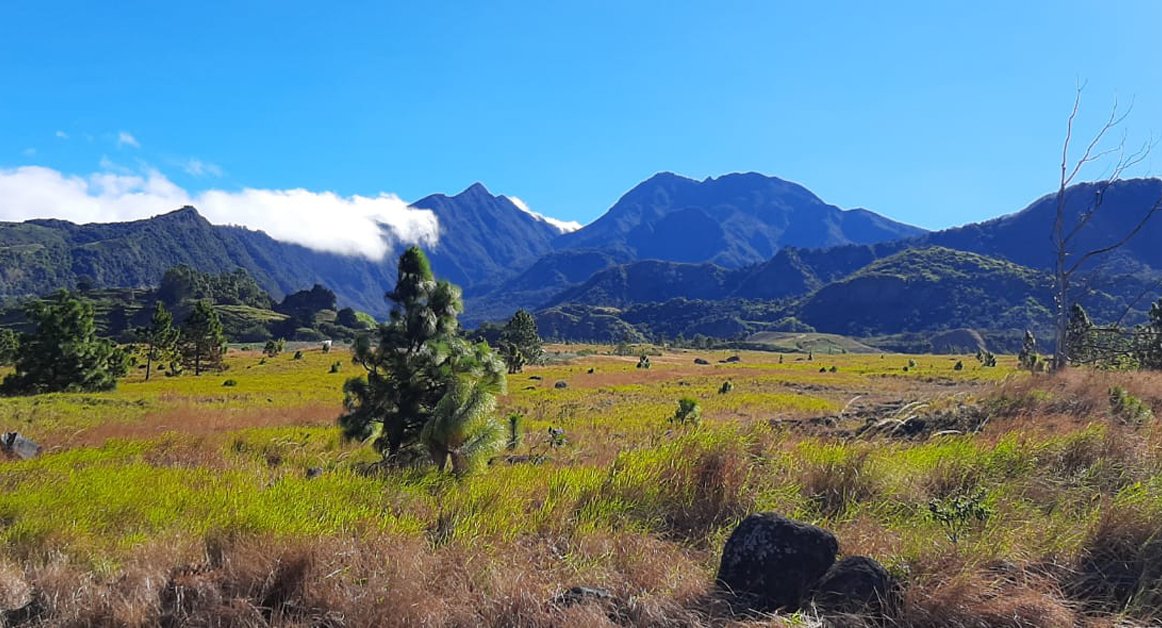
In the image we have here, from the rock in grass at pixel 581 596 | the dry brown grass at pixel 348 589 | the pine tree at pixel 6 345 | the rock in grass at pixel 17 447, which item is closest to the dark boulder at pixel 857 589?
the dry brown grass at pixel 348 589

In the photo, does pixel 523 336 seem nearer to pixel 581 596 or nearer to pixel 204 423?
pixel 204 423

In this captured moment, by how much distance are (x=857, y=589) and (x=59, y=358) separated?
2177 inches

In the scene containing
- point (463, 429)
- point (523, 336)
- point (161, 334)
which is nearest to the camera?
point (463, 429)

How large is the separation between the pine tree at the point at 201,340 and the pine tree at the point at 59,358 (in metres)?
19.5

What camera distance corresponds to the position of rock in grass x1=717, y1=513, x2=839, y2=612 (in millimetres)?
4195

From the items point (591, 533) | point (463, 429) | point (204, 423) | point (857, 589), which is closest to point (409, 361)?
point (463, 429)

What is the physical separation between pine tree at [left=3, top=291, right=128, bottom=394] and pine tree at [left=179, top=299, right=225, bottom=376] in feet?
64.0

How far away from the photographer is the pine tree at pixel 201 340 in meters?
67.1

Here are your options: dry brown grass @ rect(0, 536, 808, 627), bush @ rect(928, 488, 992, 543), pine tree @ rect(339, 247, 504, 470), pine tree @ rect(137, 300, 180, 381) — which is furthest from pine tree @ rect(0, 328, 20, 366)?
bush @ rect(928, 488, 992, 543)

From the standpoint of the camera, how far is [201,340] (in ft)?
221

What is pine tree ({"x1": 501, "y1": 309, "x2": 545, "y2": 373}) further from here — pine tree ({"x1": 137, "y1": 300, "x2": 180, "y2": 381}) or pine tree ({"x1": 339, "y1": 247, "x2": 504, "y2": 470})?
pine tree ({"x1": 339, "y1": 247, "x2": 504, "y2": 470})

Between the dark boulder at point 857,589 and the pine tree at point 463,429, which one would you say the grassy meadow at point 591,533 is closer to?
the dark boulder at point 857,589

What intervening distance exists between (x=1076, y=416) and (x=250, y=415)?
83.5ft

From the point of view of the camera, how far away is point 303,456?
13.0 m
